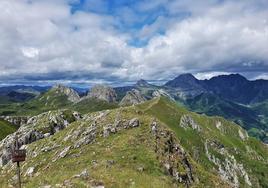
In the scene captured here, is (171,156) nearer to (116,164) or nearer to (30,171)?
(116,164)

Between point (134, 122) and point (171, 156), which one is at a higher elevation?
point (134, 122)

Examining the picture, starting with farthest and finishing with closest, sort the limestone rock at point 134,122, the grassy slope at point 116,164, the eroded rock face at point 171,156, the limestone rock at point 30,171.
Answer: the limestone rock at point 134,122 → the limestone rock at point 30,171 → the eroded rock face at point 171,156 → the grassy slope at point 116,164

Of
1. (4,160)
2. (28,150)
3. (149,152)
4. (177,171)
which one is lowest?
(4,160)

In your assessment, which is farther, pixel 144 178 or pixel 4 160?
pixel 4 160

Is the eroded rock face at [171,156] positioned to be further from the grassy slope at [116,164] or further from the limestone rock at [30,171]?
the limestone rock at [30,171]

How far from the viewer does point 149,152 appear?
7775 centimetres

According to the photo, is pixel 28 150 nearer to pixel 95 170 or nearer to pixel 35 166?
pixel 35 166

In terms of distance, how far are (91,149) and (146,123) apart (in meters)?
19.6

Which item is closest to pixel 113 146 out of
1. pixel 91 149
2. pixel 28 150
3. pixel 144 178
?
pixel 91 149

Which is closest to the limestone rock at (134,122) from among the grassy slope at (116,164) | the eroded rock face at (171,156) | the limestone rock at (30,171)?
the grassy slope at (116,164)

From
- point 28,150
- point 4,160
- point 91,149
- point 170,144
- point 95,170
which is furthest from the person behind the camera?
point 4,160

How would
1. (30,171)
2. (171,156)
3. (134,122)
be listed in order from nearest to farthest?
(171,156)
(30,171)
(134,122)

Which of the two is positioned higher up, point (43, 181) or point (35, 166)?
point (43, 181)

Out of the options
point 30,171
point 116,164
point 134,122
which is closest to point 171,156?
point 134,122
